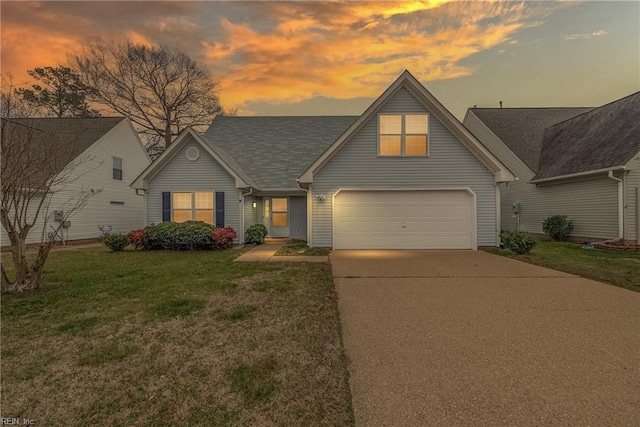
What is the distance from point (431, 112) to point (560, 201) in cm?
942

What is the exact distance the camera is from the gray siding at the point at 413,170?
12.9 meters

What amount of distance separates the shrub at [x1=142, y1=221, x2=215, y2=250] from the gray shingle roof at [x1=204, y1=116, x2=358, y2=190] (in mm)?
4486

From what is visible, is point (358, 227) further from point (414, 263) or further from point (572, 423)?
point (572, 423)

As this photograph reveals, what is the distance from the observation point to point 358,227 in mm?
13039

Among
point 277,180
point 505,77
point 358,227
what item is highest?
point 505,77

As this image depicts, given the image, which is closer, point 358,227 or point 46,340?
point 46,340

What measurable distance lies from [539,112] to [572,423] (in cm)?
2710

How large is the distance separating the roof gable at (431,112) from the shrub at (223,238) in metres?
4.06

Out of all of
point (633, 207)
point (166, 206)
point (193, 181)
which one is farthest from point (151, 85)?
point (633, 207)

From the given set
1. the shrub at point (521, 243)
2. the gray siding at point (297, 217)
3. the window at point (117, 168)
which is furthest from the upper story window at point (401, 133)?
the window at point (117, 168)

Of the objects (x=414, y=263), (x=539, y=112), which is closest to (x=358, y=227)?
(x=414, y=263)

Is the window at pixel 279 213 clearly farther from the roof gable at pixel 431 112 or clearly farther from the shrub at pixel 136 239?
the shrub at pixel 136 239

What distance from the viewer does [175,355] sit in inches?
142

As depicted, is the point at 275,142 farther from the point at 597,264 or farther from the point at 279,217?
the point at 597,264
